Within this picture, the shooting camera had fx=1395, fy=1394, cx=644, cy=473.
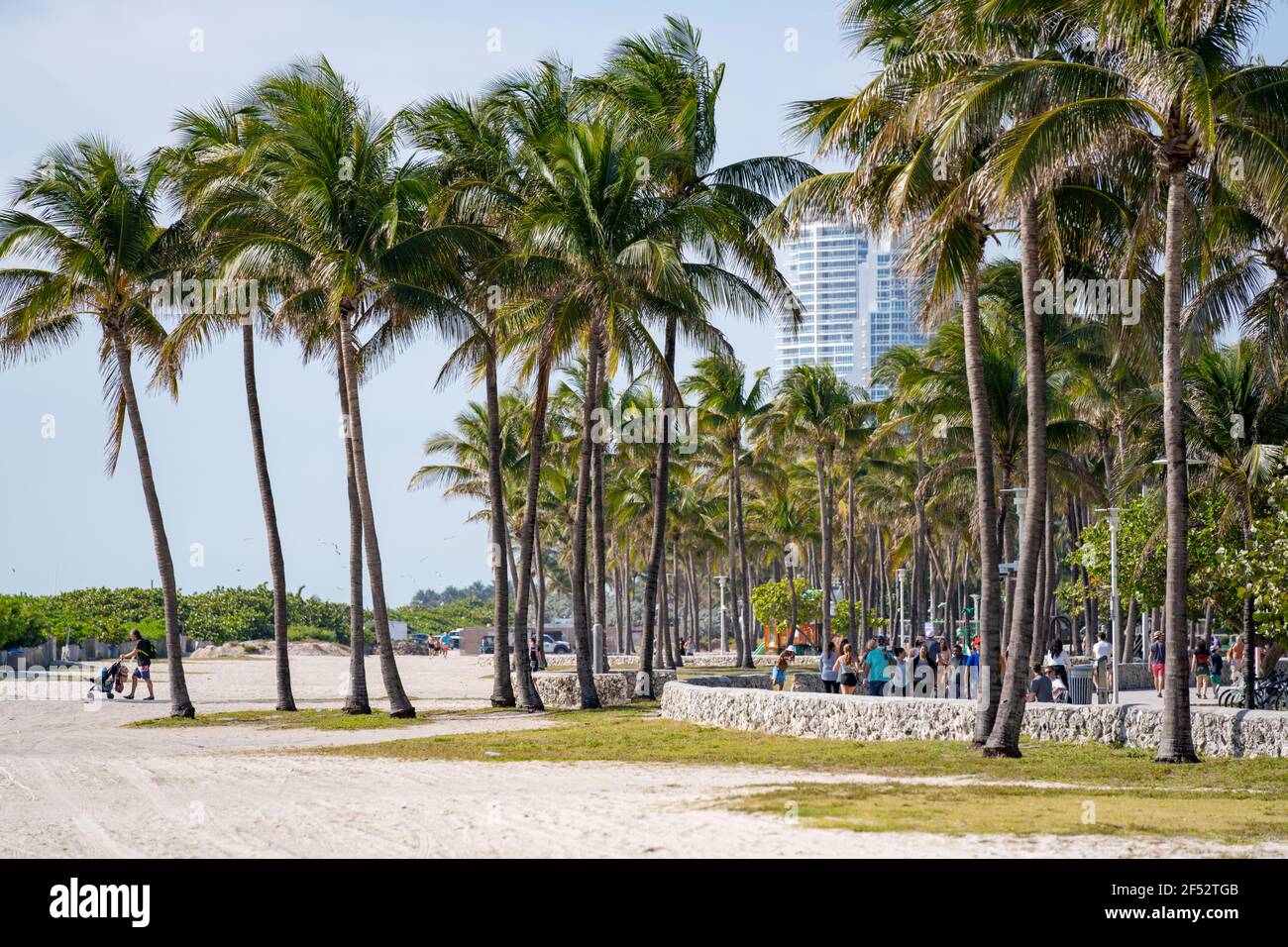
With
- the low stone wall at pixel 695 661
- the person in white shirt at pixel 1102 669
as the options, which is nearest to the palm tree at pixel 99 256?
the person in white shirt at pixel 1102 669

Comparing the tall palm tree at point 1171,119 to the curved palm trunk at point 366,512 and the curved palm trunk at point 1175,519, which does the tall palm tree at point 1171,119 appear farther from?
the curved palm trunk at point 366,512

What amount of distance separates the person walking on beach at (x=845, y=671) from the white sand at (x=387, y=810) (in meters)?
7.82

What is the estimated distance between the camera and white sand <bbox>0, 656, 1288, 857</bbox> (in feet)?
33.6

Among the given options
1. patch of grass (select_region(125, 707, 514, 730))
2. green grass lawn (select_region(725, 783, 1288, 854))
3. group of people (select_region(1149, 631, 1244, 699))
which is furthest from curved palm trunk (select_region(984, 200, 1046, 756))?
patch of grass (select_region(125, 707, 514, 730))

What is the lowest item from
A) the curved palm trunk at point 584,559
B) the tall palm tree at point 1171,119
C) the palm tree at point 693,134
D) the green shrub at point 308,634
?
the green shrub at point 308,634

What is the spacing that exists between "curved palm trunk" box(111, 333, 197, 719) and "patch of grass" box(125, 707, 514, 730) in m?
0.64

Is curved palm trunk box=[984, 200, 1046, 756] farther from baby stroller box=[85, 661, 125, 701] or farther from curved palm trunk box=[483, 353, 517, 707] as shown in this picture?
baby stroller box=[85, 661, 125, 701]

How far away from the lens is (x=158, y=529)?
27109mm

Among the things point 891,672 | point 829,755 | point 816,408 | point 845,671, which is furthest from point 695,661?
point 829,755

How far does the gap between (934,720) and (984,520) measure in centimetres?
302

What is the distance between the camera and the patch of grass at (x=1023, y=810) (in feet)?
35.4

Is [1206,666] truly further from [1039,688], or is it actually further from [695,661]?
[695,661]

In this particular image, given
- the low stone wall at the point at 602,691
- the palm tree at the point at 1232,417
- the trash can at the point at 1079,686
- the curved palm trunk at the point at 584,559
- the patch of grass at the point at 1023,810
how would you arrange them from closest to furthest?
the patch of grass at the point at 1023,810, the trash can at the point at 1079,686, the palm tree at the point at 1232,417, the curved palm trunk at the point at 584,559, the low stone wall at the point at 602,691
